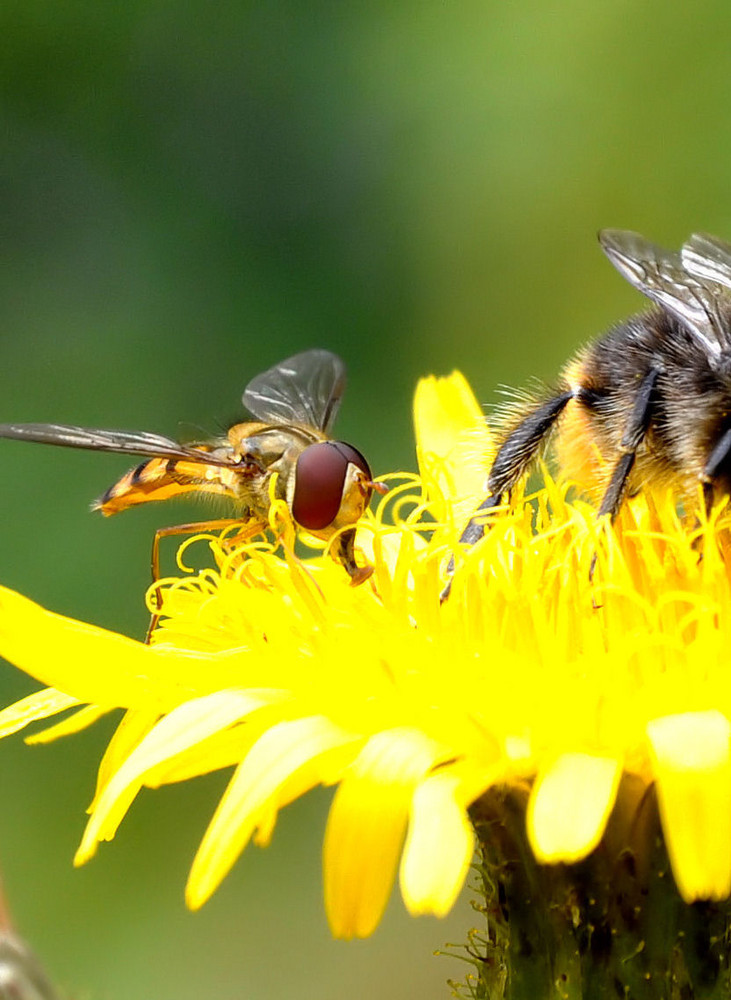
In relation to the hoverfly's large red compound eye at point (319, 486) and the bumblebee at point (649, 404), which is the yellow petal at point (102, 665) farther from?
the bumblebee at point (649, 404)

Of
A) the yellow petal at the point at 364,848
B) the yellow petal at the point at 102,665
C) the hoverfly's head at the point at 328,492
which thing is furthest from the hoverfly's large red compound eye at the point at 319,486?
the yellow petal at the point at 364,848

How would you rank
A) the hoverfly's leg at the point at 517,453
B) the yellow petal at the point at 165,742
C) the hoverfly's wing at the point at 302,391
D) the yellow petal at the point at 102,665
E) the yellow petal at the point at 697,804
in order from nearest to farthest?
the yellow petal at the point at 697,804, the yellow petal at the point at 165,742, the yellow petal at the point at 102,665, the hoverfly's leg at the point at 517,453, the hoverfly's wing at the point at 302,391

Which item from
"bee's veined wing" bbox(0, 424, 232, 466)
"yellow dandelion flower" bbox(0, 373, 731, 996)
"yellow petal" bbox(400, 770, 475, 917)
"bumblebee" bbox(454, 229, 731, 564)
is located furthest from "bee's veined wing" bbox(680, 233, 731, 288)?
"yellow petal" bbox(400, 770, 475, 917)

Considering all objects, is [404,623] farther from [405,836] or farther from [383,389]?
[383,389]

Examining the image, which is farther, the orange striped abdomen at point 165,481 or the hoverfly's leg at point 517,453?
the orange striped abdomen at point 165,481

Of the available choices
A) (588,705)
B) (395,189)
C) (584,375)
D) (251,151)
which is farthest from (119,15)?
(588,705)

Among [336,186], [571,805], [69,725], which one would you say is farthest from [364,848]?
[336,186]
